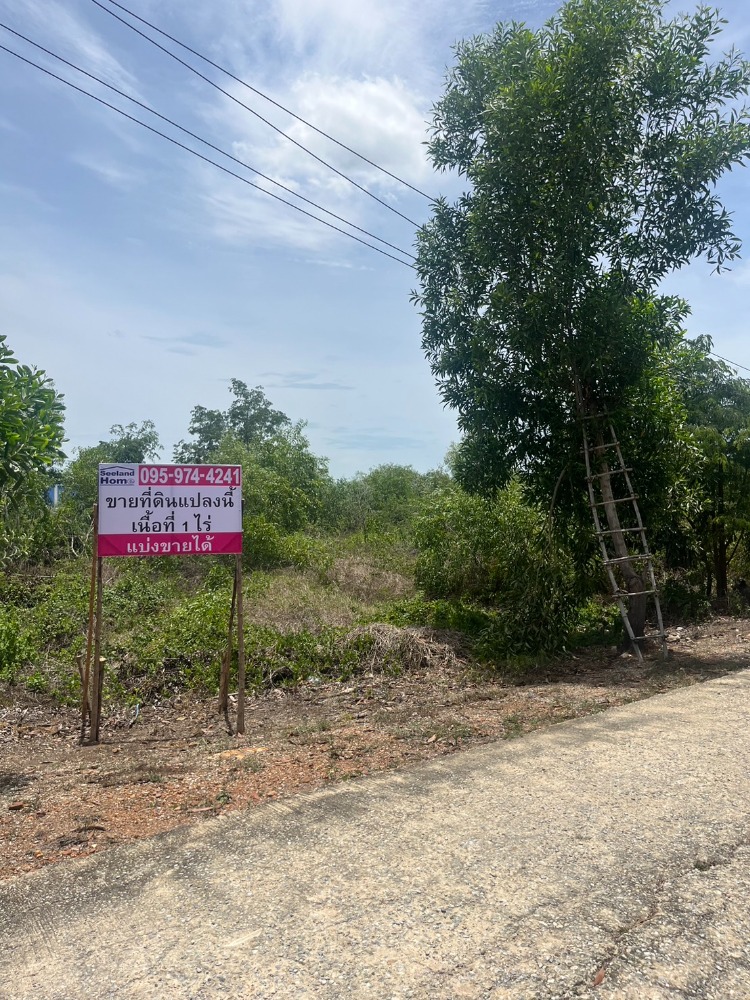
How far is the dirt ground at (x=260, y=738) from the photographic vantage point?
4836 millimetres

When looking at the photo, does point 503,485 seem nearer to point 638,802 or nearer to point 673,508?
point 673,508

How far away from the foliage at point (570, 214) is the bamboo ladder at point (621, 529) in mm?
279

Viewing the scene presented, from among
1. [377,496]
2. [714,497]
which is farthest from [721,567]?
[377,496]

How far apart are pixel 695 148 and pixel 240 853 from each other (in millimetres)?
9821

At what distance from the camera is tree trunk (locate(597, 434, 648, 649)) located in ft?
34.6

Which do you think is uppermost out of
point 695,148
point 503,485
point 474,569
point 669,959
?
point 695,148

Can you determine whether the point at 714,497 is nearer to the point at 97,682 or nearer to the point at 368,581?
the point at 368,581

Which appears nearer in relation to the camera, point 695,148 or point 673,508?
point 695,148

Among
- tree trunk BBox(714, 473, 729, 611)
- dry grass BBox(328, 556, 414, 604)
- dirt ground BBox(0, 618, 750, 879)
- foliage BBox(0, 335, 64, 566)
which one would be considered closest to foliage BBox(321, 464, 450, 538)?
dry grass BBox(328, 556, 414, 604)

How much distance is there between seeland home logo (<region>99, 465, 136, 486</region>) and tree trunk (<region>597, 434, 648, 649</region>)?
6.33m

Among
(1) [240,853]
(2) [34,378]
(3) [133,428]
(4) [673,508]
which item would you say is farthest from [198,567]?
(3) [133,428]

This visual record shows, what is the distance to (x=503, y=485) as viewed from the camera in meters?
11.6

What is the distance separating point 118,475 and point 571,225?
6.43 m

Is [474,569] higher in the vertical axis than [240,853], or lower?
higher
